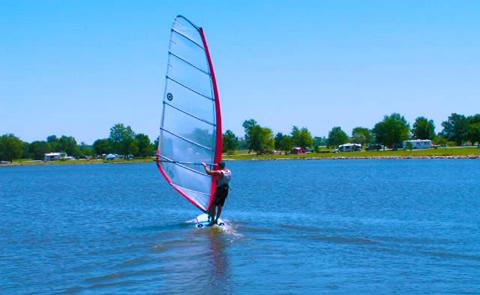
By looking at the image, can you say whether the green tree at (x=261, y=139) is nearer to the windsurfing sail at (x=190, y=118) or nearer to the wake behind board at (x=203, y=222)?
the wake behind board at (x=203, y=222)

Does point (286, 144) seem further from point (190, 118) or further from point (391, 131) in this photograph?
point (190, 118)

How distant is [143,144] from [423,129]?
3273 inches

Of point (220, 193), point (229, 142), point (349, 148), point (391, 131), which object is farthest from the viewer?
point (349, 148)

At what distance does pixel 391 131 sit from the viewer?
6388 inches

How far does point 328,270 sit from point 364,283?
138 cm

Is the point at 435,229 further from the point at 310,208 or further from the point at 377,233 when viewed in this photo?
the point at 310,208

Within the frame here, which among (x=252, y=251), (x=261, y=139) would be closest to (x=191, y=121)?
(x=252, y=251)

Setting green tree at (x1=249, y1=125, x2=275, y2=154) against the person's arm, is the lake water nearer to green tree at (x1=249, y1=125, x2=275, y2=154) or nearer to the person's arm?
the person's arm

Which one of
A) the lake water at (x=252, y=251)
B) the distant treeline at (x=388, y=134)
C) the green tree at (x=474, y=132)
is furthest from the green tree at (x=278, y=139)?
the lake water at (x=252, y=251)

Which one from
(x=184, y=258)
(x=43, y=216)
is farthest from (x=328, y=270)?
(x=43, y=216)

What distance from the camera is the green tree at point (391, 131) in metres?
162

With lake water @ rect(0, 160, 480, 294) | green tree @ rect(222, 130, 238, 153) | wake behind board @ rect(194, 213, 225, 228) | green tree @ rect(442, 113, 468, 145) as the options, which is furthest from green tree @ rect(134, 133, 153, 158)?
wake behind board @ rect(194, 213, 225, 228)

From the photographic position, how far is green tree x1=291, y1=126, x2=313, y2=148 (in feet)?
632

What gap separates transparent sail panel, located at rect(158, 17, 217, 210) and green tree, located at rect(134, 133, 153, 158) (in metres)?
169
